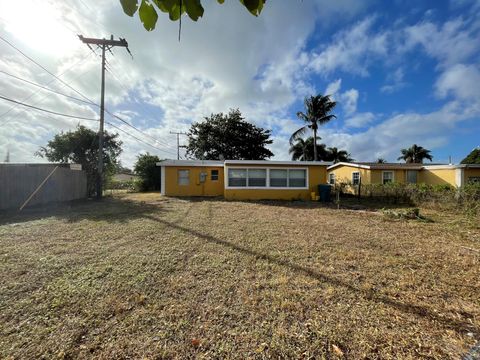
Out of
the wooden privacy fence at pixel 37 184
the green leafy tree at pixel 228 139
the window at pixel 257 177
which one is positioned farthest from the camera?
the green leafy tree at pixel 228 139

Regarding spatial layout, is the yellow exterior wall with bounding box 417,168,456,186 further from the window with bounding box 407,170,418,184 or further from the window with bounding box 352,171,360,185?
the window with bounding box 352,171,360,185

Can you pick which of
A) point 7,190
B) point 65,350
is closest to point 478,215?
point 65,350

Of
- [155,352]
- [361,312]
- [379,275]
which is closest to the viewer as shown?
[155,352]

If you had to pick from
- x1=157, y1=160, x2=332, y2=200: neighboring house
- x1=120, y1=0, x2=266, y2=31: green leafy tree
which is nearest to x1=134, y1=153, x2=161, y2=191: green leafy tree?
x1=157, y1=160, x2=332, y2=200: neighboring house

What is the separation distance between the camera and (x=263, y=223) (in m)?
7.04

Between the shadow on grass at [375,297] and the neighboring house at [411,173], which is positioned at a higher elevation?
the neighboring house at [411,173]

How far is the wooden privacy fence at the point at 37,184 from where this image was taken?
866 cm

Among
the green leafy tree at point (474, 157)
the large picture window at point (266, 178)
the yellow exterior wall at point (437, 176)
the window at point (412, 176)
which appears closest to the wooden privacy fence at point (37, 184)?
the large picture window at point (266, 178)

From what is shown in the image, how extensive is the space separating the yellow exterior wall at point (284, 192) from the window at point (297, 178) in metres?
0.28

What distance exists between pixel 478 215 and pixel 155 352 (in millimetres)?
10971

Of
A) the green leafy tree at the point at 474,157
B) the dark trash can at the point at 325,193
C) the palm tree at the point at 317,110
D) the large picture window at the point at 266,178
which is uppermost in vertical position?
the palm tree at the point at 317,110

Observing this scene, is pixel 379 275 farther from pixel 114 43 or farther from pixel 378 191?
pixel 114 43

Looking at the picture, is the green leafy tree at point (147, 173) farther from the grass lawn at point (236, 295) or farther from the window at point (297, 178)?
the grass lawn at point (236, 295)

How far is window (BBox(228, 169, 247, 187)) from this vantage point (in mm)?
13609
